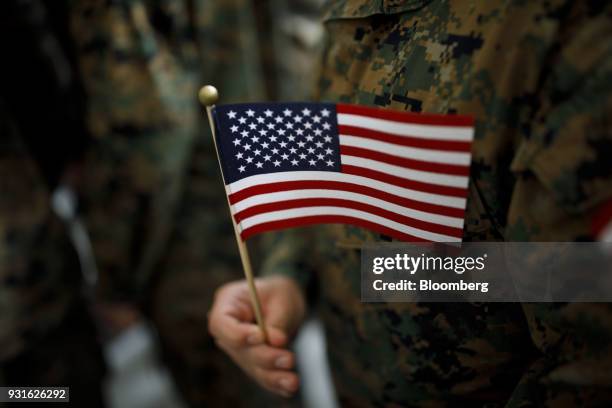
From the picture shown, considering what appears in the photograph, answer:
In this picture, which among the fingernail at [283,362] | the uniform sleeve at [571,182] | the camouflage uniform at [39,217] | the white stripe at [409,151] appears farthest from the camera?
the camouflage uniform at [39,217]

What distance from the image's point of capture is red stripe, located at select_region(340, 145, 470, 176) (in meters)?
0.52

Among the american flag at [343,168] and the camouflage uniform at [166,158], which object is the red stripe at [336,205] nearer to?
the american flag at [343,168]

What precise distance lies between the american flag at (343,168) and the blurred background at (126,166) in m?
0.58

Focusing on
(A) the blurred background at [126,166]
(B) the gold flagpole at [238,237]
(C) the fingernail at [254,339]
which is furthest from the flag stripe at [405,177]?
(A) the blurred background at [126,166]

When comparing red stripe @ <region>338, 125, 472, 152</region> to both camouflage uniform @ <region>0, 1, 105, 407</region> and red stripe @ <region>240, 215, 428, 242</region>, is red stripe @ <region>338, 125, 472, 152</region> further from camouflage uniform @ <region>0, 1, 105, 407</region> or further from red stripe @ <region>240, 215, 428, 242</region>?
camouflage uniform @ <region>0, 1, 105, 407</region>

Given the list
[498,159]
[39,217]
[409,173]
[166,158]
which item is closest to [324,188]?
[409,173]

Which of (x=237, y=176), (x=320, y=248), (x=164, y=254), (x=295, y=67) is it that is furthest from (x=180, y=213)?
(x=237, y=176)

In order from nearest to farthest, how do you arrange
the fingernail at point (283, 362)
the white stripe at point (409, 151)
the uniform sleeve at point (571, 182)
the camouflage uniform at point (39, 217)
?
1. the uniform sleeve at point (571, 182)
2. the white stripe at point (409, 151)
3. the fingernail at point (283, 362)
4. the camouflage uniform at point (39, 217)

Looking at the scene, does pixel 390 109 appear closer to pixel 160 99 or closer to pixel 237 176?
pixel 237 176

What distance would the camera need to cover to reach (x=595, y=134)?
0.41 metres

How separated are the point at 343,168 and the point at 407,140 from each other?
0.10 metres

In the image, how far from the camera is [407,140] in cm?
54

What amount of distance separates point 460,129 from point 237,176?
277 millimetres

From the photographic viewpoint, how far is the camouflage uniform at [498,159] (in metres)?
0.42
